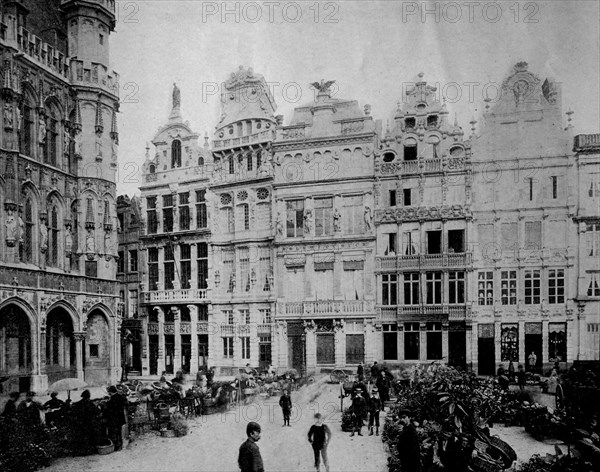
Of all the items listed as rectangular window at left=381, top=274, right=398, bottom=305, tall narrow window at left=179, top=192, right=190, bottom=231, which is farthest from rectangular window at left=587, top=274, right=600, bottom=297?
tall narrow window at left=179, top=192, right=190, bottom=231

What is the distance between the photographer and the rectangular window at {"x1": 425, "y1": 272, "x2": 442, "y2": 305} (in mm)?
6824

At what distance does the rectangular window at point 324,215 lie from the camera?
7.08 meters

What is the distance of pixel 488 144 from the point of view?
21.2 ft

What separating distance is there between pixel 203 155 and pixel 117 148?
129 cm

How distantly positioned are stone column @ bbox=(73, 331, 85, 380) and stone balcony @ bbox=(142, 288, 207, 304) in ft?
3.77

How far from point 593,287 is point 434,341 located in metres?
2.05

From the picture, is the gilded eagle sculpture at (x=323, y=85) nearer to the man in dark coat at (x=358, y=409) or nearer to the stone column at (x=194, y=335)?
the stone column at (x=194, y=335)

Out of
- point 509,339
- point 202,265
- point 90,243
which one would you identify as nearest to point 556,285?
point 509,339

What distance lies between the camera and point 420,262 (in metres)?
7.00

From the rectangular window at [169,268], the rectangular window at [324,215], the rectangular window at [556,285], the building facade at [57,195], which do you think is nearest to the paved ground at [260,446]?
the building facade at [57,195]

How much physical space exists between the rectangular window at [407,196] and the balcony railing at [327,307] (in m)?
1.43

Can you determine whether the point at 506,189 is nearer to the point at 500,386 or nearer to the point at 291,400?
the point at 500,386

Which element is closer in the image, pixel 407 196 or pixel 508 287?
pixel 508 287

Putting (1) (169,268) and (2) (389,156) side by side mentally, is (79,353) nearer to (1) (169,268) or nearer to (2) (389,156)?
(1) (169,268)
